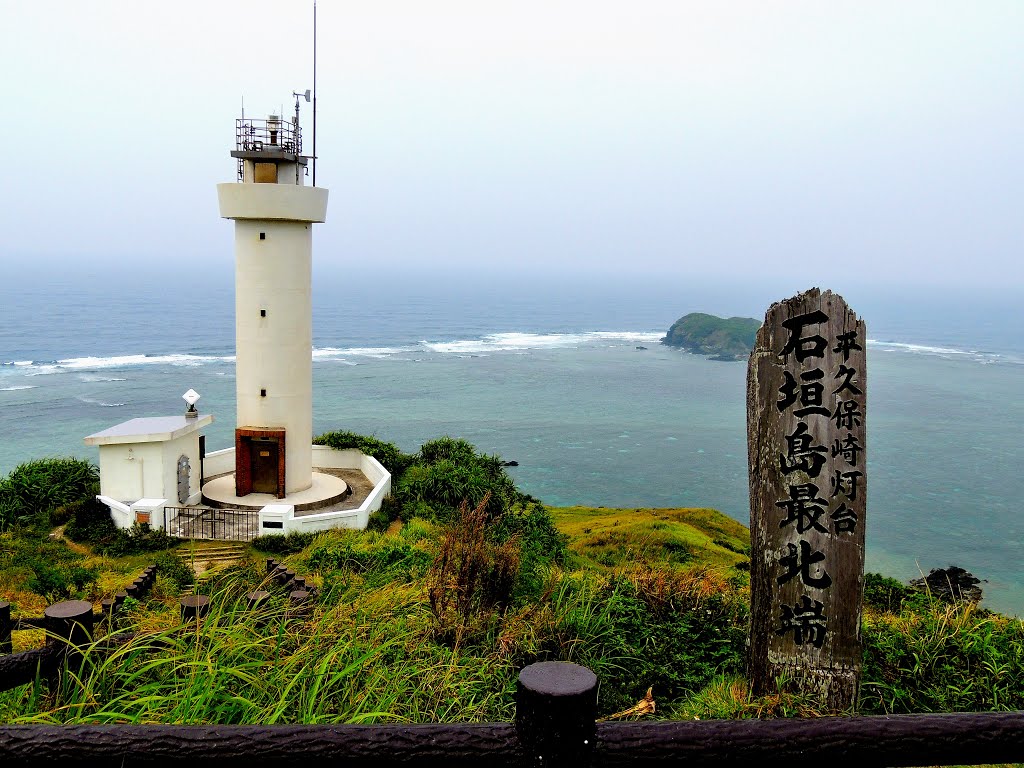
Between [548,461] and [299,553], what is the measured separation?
2672cm

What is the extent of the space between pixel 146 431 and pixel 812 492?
11801mm

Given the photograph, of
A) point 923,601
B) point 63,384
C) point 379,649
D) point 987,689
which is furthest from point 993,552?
point 63,384

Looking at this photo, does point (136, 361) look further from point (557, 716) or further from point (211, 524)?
point (557, 716)

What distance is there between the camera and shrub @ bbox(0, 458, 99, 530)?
13719 millimetres

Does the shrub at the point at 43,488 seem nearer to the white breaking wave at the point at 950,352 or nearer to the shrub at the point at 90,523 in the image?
the shrub at the point at 90,523

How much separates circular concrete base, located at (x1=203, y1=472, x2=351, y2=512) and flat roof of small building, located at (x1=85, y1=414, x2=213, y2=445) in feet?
4.28

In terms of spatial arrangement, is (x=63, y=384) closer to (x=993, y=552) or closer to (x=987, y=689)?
(x=993, y=552)

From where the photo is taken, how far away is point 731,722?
1.29 m

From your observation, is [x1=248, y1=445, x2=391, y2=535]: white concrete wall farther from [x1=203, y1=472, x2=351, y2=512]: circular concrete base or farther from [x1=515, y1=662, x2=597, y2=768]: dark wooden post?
[x1=515, y1=662, x2=597, y2=768]: dark wooden post

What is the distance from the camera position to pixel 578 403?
2156 inches

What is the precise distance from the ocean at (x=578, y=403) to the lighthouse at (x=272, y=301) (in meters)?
18.2

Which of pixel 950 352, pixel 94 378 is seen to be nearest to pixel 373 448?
pixel 94 378

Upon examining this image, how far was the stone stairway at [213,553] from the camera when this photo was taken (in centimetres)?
1216

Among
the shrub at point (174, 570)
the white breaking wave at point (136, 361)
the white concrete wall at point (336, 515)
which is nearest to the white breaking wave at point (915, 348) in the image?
the white breaking wave at point (136, 361)
